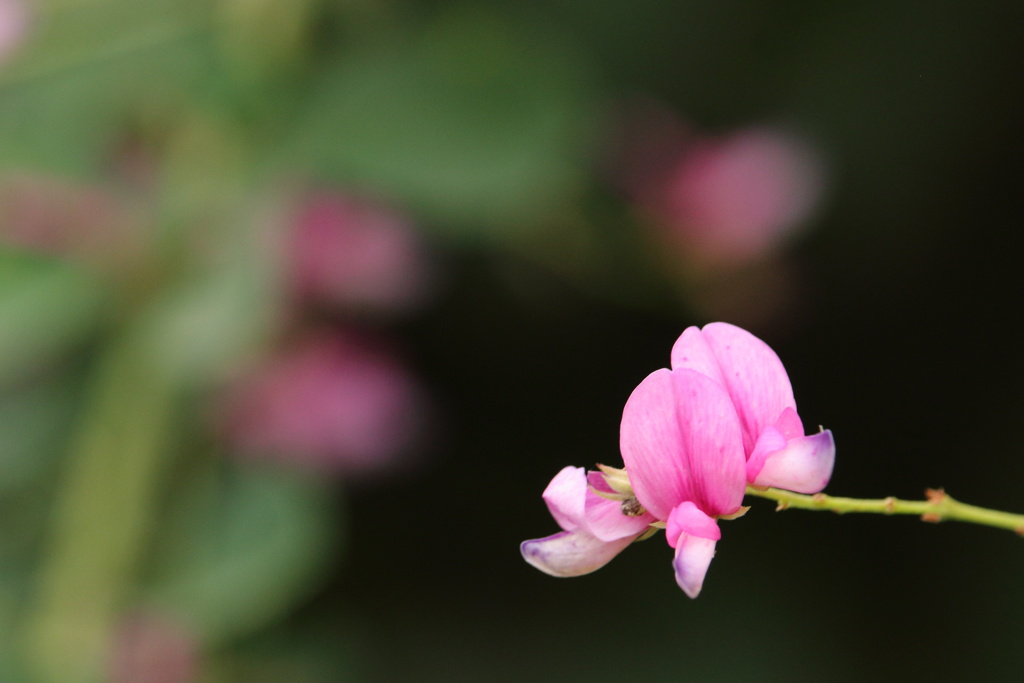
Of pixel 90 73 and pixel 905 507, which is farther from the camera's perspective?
pixel 90 73

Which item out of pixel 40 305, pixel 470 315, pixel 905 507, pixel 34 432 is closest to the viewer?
pixel 905 507

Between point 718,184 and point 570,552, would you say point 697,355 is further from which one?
point 718,184

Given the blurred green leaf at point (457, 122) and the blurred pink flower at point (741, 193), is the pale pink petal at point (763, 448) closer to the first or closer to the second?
the blurred green leaf at point (457, 122)

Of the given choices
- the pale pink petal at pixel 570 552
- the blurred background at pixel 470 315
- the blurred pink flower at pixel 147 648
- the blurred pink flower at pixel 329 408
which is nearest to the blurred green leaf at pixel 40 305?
the blurred background at pixel 470 315

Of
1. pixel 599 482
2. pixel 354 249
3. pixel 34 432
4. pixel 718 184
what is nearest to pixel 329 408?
pixel 354 249

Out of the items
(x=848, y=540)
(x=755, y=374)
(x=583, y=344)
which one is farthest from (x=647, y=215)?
(x=755, y=374)

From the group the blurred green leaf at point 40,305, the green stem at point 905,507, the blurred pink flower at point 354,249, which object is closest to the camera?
the green stem at point 905,507
